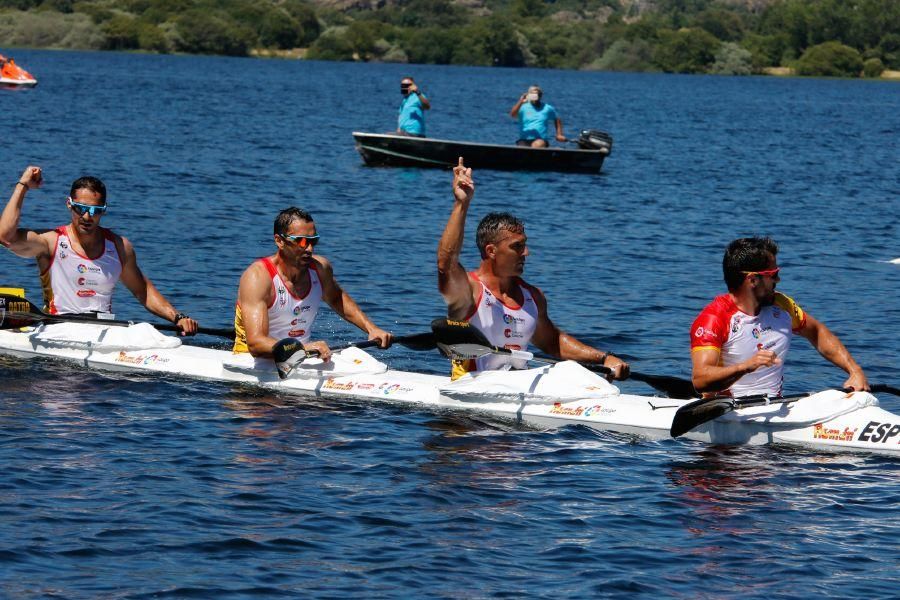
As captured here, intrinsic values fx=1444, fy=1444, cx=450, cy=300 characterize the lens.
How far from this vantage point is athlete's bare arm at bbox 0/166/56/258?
13.3 m

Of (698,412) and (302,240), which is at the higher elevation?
(302,240)

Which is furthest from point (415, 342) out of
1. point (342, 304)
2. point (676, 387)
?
point (676, 387)

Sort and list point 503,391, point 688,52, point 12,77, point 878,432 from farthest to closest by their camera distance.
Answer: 1. point 688,52
2. point 12,77
3. point 503,391
4. point 878,432

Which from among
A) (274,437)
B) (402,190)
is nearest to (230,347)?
(274,437)

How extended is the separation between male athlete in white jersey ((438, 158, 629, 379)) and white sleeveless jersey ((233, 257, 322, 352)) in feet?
4.90

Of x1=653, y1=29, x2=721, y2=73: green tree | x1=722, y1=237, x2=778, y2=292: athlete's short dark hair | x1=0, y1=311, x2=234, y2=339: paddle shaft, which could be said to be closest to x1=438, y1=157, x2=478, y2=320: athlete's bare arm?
x1=722, y1=237, x2=778, y2=292: athlete's short dark hair

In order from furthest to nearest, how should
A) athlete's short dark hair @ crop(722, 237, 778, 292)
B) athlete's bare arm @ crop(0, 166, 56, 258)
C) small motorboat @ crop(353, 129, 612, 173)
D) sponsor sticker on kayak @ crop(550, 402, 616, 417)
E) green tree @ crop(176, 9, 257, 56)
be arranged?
1. green tree @ crop(176, 9, 257, 56)
2. small motorboat @ crop(353, 129, 612, 173)
3. athlete's bare arm @ crop(0, 166, 56, 258)
4. sponsor sticker on kayak @ crop(550, 402, 616, 417)
5. athlete's short dark hair @ crop(722, 237, 778, 292)

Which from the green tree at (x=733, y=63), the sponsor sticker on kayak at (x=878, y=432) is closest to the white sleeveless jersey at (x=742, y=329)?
the sponsor sticker on kayak at (x=878, y=432)

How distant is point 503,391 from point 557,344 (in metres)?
0.78

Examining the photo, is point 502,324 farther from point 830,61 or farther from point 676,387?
point 830,61

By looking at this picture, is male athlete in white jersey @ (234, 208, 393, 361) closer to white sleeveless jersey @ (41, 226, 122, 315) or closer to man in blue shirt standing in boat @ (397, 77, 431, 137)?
white sleeveless jersey @ (41, 226, 122, 315)

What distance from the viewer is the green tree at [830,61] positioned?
152 m

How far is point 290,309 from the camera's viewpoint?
1305 centimetres

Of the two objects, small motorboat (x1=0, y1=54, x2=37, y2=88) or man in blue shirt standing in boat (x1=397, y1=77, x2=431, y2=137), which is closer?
man in blue shirt standing in boat (x1=397, y1=77, x2=431, y2=137)
